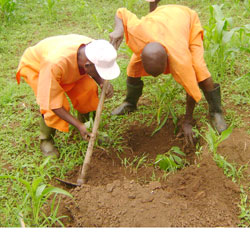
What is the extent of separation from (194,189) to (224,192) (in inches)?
7.7

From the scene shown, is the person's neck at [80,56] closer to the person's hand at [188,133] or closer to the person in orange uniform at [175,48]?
the person in orange uniform at [175,48]

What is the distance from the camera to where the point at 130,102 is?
3303 mm

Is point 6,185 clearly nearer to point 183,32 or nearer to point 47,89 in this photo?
point 47,89

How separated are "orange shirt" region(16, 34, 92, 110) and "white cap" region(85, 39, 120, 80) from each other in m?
0.16

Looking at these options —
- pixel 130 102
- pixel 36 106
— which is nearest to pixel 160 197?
pixel 130 102

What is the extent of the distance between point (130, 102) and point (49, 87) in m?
1.12

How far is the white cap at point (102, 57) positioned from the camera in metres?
2.27

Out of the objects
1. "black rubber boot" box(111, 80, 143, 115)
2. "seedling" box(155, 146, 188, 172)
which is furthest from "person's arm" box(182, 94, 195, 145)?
"black rubber boot" box(111, 80, 143, 115)

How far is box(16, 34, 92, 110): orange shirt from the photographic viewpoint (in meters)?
2.36

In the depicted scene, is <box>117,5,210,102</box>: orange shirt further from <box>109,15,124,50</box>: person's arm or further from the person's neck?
the person's neck

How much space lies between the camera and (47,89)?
7.73 ft

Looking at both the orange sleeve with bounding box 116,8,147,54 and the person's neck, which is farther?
the orange sleeve with bounding box 116,8,147,54

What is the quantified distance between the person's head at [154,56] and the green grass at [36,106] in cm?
63

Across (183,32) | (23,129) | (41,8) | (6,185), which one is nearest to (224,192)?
(183,32)
